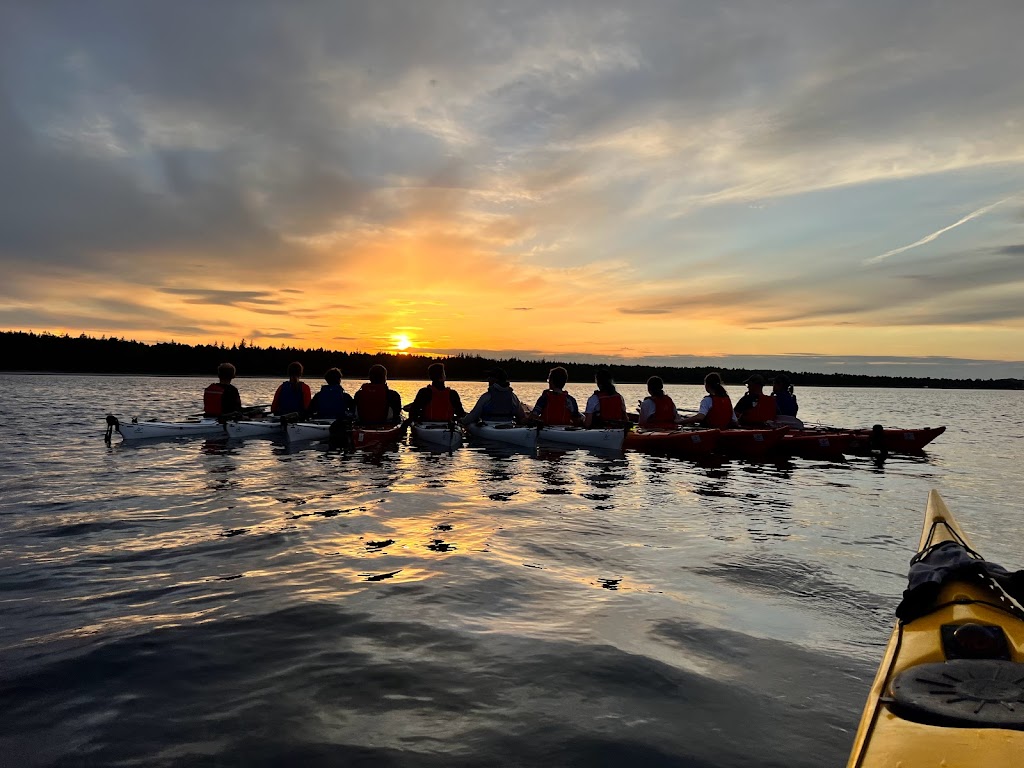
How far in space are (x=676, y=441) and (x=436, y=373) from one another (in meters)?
7.07

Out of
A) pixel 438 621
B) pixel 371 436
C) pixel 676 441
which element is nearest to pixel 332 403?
pixel 371 436

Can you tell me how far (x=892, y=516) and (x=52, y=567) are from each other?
474 inches

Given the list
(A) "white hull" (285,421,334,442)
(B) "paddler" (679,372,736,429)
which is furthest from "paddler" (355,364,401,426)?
(B) "paddler" (679,372,736,429)

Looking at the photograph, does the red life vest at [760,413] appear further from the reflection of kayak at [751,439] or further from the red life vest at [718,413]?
the reflection of kayak at [751,439]

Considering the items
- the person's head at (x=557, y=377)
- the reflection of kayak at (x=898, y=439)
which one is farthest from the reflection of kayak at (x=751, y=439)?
the person's head at (x=557, y=377)

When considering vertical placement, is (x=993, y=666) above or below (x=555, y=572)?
above

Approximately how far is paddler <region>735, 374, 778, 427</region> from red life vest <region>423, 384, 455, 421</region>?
8898 millimetres

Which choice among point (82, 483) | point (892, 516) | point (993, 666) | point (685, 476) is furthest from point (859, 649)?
point (82, 483)

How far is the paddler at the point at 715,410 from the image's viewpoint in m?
17.5

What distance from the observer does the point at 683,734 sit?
11.9 ft

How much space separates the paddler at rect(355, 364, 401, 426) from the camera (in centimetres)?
1733

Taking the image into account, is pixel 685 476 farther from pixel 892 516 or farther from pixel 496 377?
pixel 496 377

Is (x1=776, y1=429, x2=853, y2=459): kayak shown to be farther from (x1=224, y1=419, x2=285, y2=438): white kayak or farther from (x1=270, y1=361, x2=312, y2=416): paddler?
(x1=224, y1=419, x2=285, y2=438): white kayak

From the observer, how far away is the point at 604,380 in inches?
659
